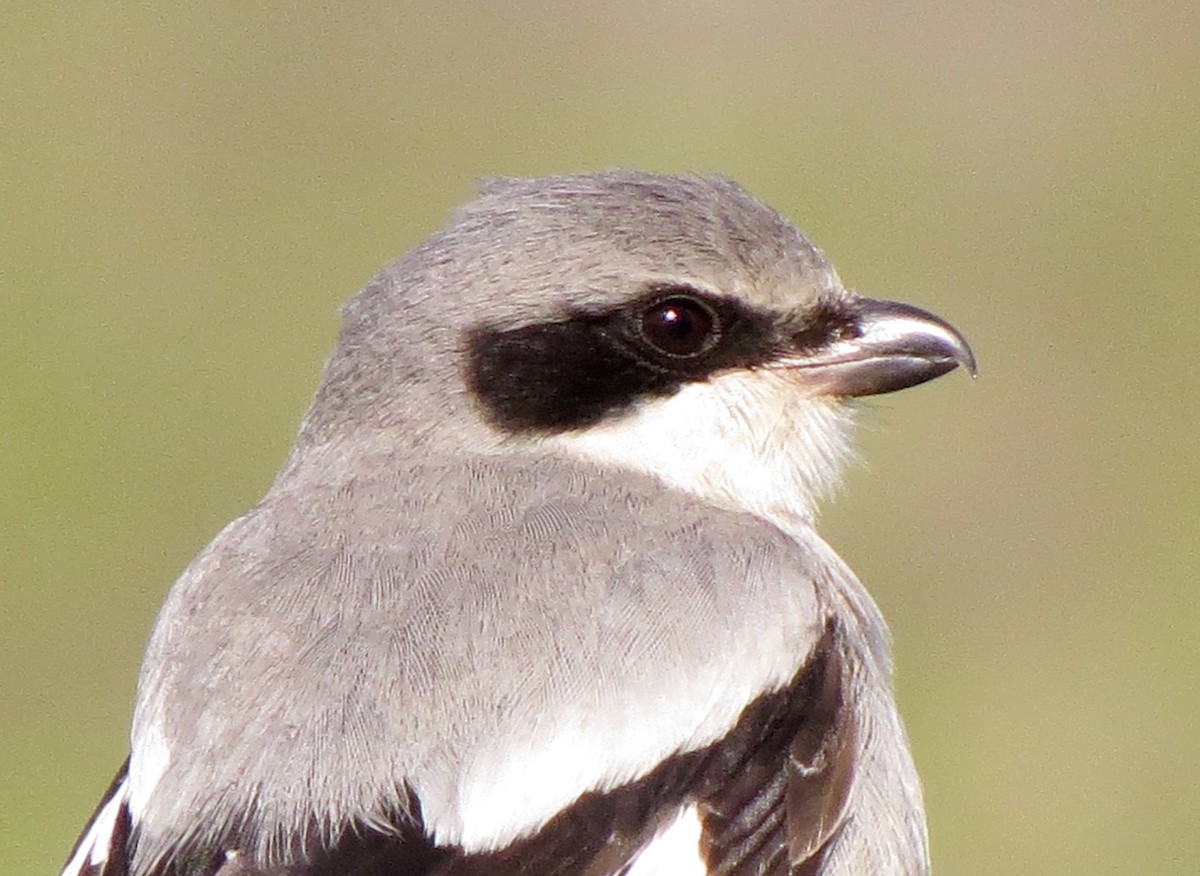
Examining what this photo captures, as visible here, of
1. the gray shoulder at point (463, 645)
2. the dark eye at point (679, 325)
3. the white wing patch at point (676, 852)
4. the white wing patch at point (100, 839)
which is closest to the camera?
the gray shoulder at point (463, 645)

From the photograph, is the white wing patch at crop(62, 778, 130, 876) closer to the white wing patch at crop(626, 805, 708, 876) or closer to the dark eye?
the white wing patch at crop(626, 805, 708, 876)

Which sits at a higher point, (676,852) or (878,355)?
(878,355)

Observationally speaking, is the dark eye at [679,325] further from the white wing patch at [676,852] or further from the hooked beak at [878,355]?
the white wing patch at [676,852]

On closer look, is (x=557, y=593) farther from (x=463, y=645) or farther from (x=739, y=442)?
(x=739, y=442)

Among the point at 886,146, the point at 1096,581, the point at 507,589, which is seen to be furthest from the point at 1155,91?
the point at 507,589

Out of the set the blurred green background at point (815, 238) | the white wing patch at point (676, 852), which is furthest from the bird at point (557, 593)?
the blurred green background at point (815, 238)

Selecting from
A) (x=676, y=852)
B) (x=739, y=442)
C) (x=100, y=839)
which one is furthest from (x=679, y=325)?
(x=100, y=839)

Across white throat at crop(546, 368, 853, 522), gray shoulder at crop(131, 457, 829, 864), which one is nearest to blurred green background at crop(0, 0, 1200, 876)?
white throat at crop(546, 368, 853, 522)

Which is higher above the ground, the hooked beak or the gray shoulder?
the hooked beak
